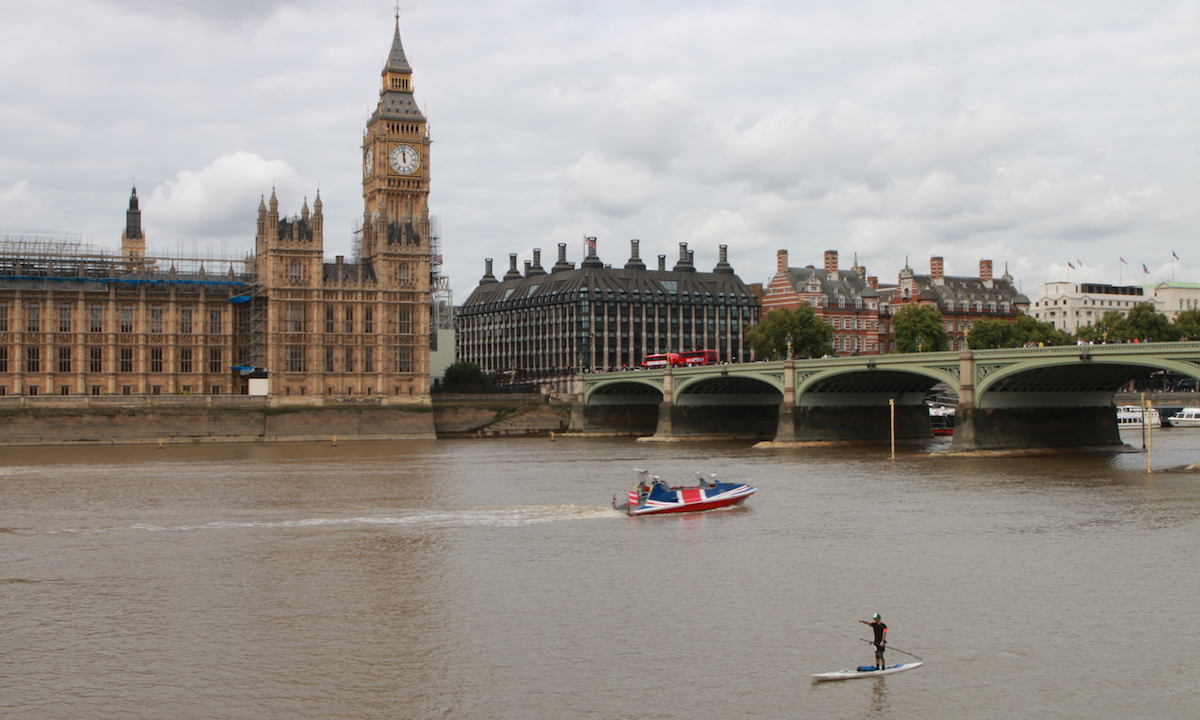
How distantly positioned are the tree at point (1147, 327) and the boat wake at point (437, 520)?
310 feet

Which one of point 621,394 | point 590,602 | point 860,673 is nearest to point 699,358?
point 621,394

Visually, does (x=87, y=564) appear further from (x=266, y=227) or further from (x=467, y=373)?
(x=467, y=373)

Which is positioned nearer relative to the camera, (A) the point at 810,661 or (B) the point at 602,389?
(A) the point at 810,661

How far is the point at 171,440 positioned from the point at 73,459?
19382mm

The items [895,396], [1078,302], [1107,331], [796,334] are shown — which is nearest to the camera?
[895,396]

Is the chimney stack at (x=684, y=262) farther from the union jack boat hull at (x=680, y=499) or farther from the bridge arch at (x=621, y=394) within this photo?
the union jack boat hull at (x=680, y=499)

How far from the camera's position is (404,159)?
12200 cm

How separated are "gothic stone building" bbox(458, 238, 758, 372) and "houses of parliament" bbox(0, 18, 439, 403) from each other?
120 ft

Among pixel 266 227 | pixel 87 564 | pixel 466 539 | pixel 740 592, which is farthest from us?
pixel 266 227

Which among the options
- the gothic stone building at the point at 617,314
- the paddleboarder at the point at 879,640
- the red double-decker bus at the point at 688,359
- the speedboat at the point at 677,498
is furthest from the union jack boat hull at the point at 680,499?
the gothic stone building at the point at 617,314

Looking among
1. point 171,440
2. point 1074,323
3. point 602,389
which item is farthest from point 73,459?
point 1074,323

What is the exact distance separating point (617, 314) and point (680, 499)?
101 m

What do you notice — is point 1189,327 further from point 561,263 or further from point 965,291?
point 561,263

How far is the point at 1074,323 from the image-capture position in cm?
17825
